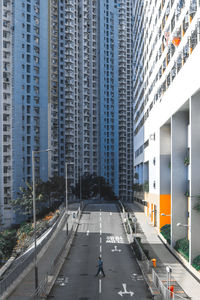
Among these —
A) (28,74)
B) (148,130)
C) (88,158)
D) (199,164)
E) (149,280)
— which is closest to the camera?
(149,280)

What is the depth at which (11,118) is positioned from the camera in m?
87.9

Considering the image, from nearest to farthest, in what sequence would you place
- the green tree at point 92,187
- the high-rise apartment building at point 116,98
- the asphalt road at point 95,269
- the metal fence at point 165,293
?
the metal fence at point 165,293, the asphalt road at point 95,269, the green tree at point 92,187, the high-rise apartment building at point 116,98

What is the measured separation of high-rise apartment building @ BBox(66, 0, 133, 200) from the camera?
134 m

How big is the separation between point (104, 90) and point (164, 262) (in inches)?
4565

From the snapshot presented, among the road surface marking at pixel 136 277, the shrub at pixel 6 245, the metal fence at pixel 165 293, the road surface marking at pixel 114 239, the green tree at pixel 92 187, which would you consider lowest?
the shrub at pixel 6 245

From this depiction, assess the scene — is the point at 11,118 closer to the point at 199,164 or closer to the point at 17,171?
the point at 17,171

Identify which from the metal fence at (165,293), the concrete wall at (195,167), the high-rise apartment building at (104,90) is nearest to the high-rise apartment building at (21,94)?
the high-rise apartment building at (104,90)

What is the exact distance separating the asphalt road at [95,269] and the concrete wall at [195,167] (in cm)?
502

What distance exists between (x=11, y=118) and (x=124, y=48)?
7647 centimetres

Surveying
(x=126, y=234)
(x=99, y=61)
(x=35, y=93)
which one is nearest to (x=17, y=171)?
(x=35, y=93)

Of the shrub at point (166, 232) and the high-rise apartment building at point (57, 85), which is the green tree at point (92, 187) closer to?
the high-rise apartment building at point (57, 85)

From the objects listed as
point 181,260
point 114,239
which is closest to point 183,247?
point 181,260

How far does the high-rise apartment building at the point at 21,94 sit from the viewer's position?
86.6m

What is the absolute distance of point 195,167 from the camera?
31422 millimetres
